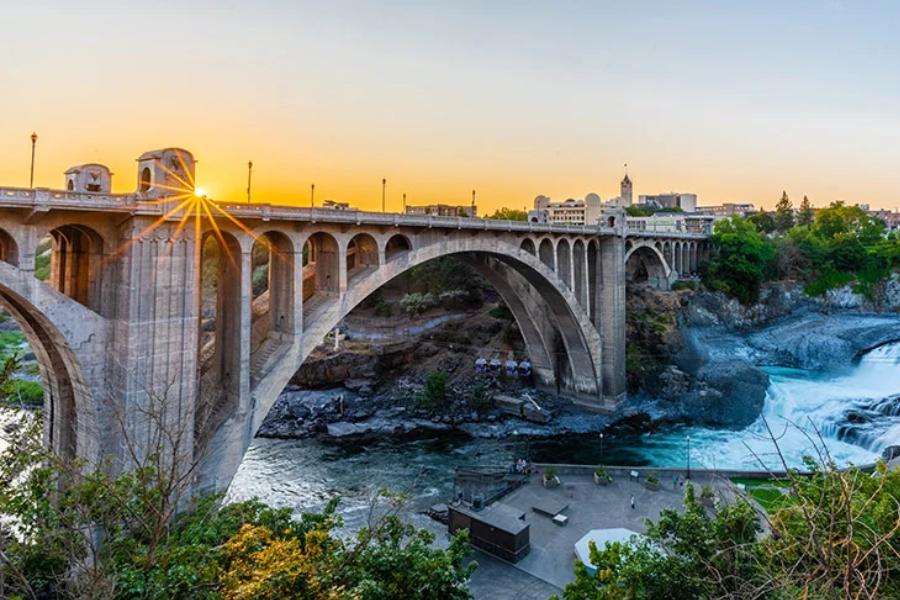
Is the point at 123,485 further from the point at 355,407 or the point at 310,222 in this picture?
the point at 355,407

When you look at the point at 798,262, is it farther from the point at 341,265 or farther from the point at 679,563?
the point at 679,563

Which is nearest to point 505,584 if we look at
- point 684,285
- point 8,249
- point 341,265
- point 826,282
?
point 341,265

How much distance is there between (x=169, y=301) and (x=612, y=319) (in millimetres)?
31000

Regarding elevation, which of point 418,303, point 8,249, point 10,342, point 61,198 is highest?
point 61,198

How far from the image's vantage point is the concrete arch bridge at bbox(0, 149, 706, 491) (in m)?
15.8

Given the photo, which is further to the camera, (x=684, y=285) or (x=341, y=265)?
(x=684, y=285)

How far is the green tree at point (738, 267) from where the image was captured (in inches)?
2208

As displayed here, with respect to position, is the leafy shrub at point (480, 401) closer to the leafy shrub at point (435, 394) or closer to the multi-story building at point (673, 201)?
the leafy shrub at point (435, 394)

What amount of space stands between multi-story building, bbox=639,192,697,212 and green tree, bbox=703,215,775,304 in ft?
363

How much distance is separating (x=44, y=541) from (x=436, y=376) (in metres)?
29.8

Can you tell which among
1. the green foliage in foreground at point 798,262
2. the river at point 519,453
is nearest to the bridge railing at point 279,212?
the river at point 519,453

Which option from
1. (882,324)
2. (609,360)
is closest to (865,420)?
(609,360)

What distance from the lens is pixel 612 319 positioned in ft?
132

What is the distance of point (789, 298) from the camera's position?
5916 centimetres
